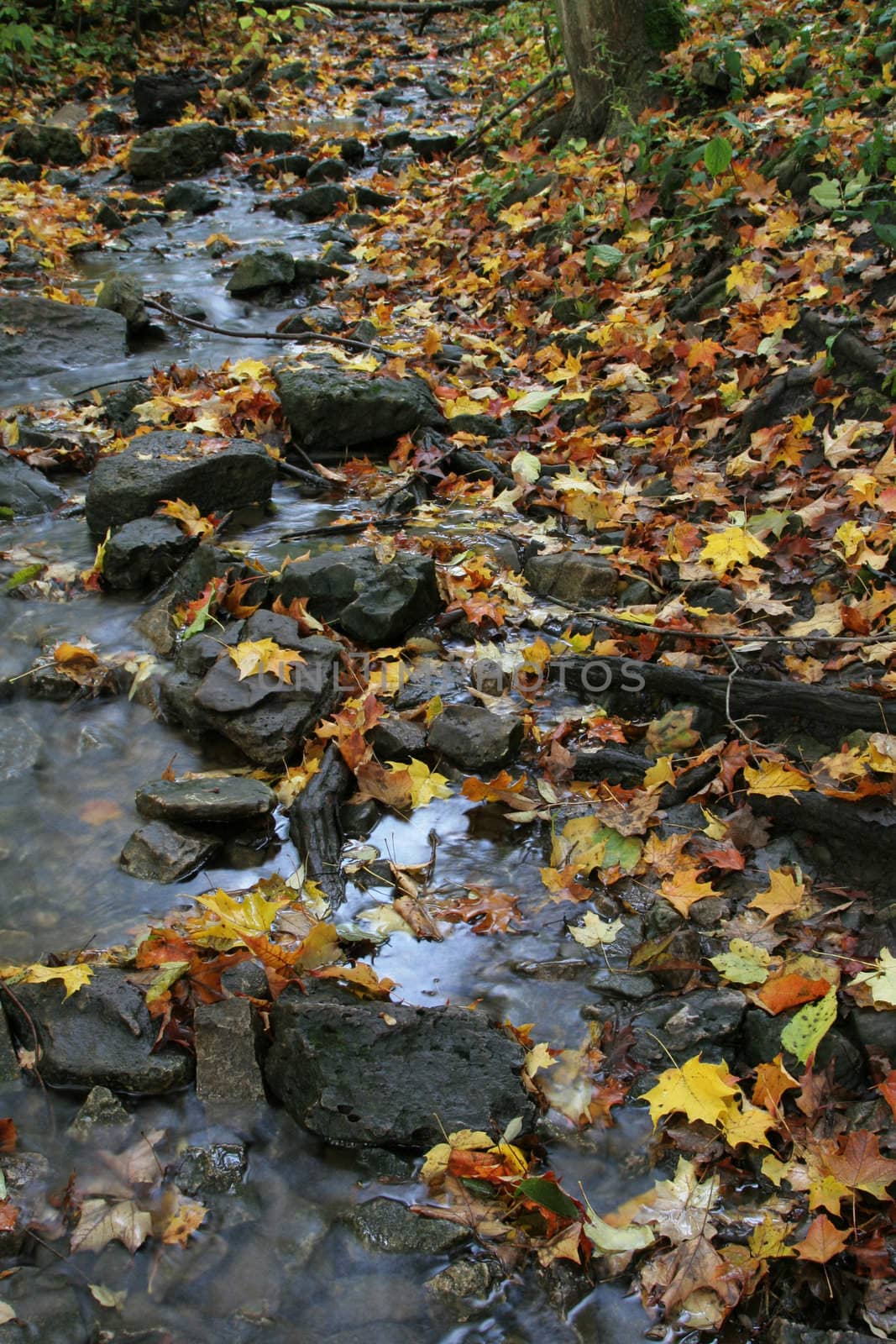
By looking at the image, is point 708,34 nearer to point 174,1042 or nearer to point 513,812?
point 513,812

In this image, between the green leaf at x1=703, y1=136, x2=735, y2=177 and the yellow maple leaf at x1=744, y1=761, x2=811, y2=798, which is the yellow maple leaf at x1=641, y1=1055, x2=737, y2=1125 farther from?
the green leaf at x1=703, y1=136, x2=735, y2=177

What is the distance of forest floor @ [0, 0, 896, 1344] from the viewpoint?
2.32m

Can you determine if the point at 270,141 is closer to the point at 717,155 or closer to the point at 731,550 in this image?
the point at 717,155

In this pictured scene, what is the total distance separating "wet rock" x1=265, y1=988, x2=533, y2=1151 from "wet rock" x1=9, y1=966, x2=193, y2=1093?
31cm

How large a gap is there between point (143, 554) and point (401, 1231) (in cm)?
343

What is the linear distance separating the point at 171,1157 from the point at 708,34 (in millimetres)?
9320

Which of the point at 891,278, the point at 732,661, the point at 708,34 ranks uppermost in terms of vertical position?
the point at 708,34

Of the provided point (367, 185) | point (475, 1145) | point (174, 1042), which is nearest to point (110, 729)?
point (174, 1042)

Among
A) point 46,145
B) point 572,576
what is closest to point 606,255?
point 572,576

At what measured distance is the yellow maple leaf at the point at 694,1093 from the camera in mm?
2484

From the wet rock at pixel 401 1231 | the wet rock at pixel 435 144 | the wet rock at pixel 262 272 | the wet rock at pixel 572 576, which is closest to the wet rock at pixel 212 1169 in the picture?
the wet rock at pixel 401 1231

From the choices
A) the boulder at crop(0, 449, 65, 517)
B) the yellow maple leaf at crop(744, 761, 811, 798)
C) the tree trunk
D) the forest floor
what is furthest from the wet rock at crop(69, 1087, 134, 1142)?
the tree trunk

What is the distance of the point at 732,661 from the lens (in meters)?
3.67

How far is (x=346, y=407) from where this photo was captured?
5.73 m
